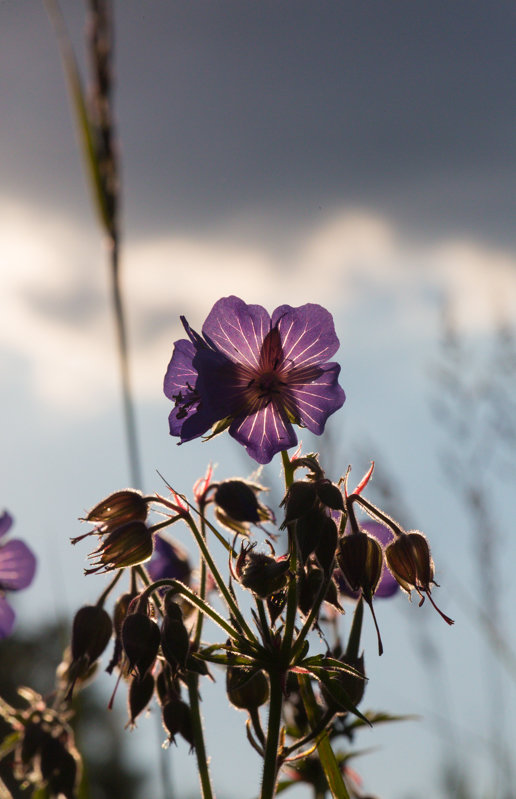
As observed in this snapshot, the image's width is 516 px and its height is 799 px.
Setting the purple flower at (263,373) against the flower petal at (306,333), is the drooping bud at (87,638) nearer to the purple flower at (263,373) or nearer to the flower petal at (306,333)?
the purple flower at (263,373)

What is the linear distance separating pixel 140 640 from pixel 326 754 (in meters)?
0.39

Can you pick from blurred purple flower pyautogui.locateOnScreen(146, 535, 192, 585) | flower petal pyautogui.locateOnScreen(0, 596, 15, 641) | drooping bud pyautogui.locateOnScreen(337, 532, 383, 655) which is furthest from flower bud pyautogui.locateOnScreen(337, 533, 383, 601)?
flower petal pyautogui.locateOnScreen(0, 596, 15, 641)

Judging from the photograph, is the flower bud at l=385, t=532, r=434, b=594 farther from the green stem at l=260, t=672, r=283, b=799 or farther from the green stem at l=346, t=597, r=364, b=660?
the green stem at l=260, t=672, r=283, b=799

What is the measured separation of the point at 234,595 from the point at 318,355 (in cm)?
52

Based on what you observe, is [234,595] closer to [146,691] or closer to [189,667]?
[189,667]

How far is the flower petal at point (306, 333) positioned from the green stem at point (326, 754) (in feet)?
2.05

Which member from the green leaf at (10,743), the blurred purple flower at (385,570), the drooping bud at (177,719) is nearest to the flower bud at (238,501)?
the drooping bud at (177,719)

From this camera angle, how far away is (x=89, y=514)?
1.73m

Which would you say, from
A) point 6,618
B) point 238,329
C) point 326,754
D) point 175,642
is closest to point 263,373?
point 238,329

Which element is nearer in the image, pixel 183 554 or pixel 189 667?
pixel 189 667

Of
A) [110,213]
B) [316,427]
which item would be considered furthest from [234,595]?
[110,213]

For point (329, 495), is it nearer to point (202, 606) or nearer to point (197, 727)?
point (202, 606)

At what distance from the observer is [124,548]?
1.63 meters

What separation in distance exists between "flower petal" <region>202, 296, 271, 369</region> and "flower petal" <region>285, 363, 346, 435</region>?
3.6 inches
